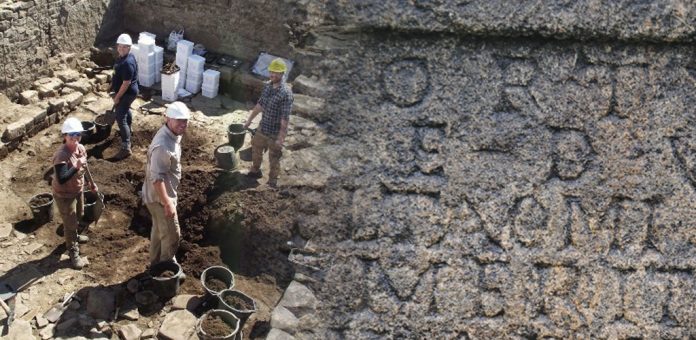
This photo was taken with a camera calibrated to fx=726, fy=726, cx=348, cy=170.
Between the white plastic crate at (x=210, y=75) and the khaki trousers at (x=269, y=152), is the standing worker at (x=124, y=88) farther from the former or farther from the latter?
the khaki trousers at (x=269, y=152)

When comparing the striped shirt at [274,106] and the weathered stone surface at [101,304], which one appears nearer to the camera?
the weathered stone surface at [101,304]

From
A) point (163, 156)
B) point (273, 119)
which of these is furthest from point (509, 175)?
point (273, 119)

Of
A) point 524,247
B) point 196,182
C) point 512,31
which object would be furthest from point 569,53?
point 196,182

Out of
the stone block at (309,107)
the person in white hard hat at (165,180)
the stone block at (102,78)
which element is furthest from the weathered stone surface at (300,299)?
the stone block at (102,78)

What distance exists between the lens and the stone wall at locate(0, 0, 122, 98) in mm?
9875

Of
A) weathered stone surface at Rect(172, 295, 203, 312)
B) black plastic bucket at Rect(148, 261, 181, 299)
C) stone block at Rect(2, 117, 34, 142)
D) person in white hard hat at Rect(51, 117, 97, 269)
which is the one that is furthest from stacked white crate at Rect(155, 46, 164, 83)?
weathered stone surface at Rect(172, 295, 203, 312)

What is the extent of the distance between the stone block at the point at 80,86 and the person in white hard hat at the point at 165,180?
4.19m

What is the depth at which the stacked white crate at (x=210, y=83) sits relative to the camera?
1107 centimetres

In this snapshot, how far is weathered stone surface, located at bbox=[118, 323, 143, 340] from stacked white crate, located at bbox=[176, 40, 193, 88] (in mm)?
5195

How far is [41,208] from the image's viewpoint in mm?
8164

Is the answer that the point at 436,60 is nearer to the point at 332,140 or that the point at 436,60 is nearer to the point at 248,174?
the point at 332,140

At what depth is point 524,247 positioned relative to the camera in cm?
220

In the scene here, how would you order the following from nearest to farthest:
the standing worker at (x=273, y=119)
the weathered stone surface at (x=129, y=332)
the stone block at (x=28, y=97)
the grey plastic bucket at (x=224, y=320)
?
the grey plastic bucket at (x=224, y=320)
the weathered stone surface at (x=129, y=332)
the standing worker at (x=273, y=119)
the stone block at (x=28, y=97)

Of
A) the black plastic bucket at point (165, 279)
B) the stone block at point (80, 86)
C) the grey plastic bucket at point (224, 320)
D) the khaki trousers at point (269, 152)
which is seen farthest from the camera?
the stone block at point (80, 86)
